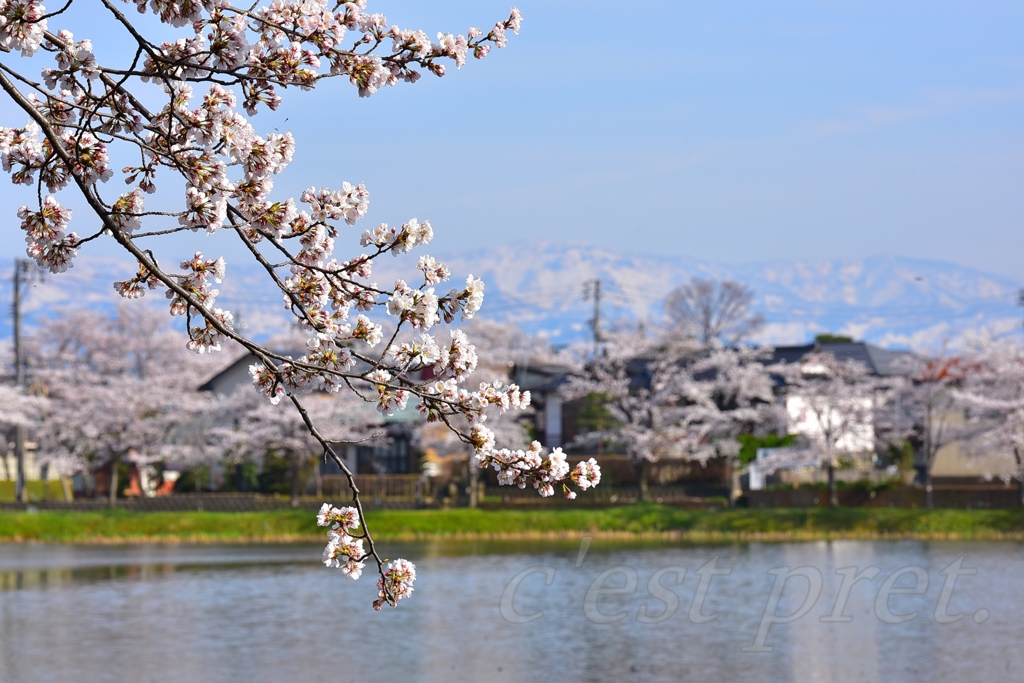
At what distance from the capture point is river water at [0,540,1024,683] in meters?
21.8

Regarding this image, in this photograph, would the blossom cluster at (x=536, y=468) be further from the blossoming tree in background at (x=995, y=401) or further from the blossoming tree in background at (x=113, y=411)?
the blossoming tree in background at (x=113, y=411)

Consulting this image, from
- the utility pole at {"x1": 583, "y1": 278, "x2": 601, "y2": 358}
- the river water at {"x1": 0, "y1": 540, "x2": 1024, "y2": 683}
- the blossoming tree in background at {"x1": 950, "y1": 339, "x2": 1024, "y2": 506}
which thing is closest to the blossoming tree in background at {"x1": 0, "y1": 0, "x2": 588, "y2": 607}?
the river water at {"x1": 0, "y1": 540, "x2": 1024, "y2": 683}

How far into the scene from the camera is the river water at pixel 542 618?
71.4 feet

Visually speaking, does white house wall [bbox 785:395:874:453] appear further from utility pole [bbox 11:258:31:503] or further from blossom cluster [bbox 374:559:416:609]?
blossom cluster [bbox 374:559:416:609]

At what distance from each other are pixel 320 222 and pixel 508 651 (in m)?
17.6

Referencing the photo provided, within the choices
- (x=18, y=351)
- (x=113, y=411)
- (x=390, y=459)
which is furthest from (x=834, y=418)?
(x=18, y=351)

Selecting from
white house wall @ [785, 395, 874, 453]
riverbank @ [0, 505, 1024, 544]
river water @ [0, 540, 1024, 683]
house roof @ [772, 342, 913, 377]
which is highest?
house roof @ [772, 342, 913, 377]

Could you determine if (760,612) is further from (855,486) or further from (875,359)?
(875,359)

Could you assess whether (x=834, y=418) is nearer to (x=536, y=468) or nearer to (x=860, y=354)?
(x=860, y=354)

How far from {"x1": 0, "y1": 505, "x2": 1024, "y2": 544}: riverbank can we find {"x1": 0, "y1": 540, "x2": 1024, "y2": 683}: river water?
3642 mm

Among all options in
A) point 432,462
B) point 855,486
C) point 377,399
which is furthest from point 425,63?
point 432,462

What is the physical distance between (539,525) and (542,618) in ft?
70.8

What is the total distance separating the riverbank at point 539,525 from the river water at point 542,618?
3.64 m

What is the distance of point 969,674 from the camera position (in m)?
20.4
